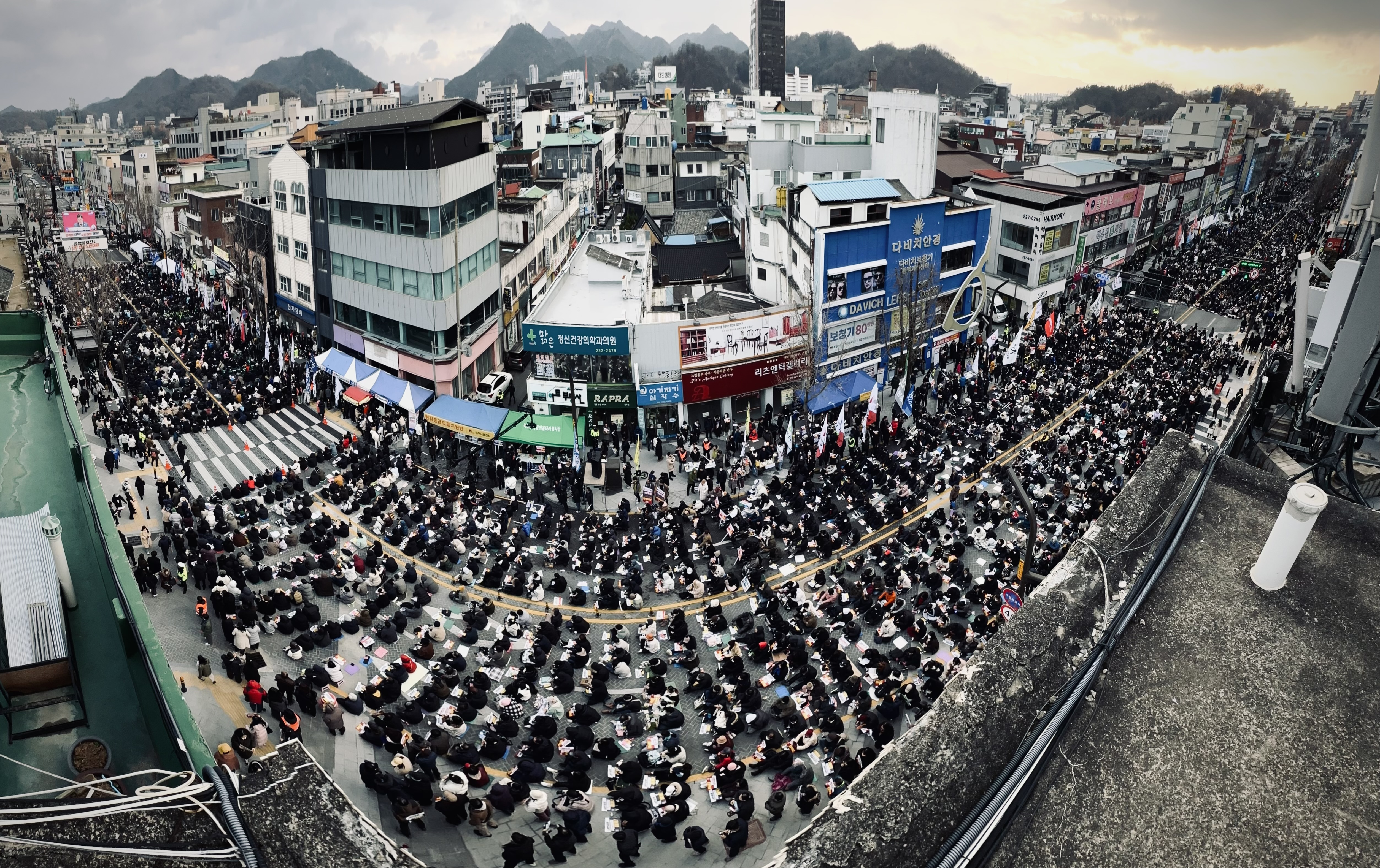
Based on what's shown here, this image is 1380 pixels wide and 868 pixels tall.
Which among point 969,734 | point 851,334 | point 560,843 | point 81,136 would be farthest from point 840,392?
point 81,136

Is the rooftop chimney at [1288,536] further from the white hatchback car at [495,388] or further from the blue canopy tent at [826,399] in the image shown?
the white hatchback car at [495,388]

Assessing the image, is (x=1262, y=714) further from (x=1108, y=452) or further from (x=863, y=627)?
(x=1108, y=452)

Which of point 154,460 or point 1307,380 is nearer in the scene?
point 1307,380

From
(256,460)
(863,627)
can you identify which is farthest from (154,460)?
(863,627)

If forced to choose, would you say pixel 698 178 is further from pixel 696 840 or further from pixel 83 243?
pixel 696 840

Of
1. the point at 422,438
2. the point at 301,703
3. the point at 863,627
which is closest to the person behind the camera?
the point at 301,703

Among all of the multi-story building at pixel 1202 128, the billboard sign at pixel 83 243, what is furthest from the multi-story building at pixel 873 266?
the multi-story building at pixel 1202 128

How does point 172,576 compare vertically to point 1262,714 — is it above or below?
below
